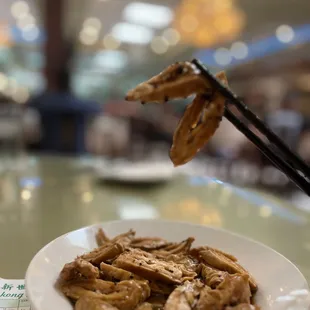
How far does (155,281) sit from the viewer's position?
0.51 m

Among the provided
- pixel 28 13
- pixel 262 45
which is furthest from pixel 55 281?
pixel 262 45

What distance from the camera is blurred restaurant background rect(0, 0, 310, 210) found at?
3.57 m

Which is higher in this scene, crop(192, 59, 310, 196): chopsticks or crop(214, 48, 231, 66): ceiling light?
crop(214, 48, 231, 66): ceiling light

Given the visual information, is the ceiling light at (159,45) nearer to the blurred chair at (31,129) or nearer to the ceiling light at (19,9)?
the ceiling light at (19,9)

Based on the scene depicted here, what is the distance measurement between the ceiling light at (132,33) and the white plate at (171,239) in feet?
25.5

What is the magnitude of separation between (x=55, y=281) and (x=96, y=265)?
7cm

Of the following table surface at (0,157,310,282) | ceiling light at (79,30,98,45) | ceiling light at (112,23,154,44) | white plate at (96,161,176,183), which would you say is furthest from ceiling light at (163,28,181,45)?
table surface at (0,157,310,282)

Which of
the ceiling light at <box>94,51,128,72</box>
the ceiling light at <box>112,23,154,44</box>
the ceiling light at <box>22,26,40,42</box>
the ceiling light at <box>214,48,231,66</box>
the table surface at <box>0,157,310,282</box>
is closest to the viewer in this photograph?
the table surface at <box>0,157,310,282</box>

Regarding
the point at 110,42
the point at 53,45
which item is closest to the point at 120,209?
the point at 53,45

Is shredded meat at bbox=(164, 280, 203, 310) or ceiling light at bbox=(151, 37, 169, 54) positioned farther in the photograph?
ceiling light at bbox=(151, 37, 169, 54)

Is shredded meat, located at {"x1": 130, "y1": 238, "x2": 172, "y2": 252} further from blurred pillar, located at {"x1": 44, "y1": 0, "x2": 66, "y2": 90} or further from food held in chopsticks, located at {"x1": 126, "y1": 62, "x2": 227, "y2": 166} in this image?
blurred pillar, located at {"x1": 44, "y1": 0, "x2": 66, "y2": 90}

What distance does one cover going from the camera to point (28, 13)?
22.9ft

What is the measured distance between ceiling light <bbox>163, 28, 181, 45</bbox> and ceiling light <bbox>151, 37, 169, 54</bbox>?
15 cm

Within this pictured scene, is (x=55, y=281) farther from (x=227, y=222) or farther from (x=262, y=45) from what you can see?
(x=262, y=45)
